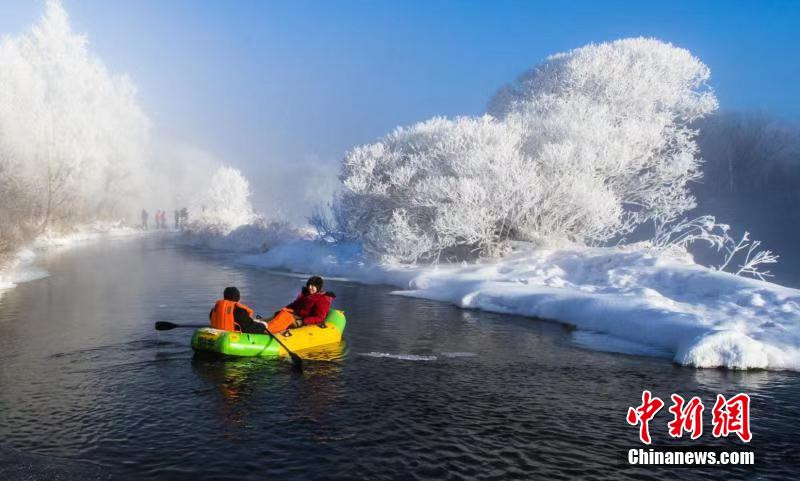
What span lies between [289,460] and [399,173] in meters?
23.6

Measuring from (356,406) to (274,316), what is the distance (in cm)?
481

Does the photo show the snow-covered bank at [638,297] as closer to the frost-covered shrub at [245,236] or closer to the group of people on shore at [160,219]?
the frost-covered shrub at [245,236]

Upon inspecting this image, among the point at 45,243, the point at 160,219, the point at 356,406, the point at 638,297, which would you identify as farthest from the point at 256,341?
the point at 160,219

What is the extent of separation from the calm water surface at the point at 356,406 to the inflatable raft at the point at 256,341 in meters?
0.33

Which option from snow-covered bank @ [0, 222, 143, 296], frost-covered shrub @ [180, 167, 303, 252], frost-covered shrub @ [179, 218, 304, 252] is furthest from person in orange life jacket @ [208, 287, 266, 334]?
frost-covered shrub @ [180, 167, 303, 252]

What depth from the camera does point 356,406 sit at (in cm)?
1017

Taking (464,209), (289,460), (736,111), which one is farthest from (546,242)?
(736,111)

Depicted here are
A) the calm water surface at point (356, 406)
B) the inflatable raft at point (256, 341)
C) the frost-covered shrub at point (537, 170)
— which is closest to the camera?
the calm water surface at point (356, 406)

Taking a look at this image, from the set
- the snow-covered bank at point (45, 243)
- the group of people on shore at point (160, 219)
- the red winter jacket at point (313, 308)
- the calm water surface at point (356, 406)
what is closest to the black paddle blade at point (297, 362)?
the calm water surface at point (356, 406)

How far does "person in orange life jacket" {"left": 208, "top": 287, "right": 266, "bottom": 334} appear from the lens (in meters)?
13.0

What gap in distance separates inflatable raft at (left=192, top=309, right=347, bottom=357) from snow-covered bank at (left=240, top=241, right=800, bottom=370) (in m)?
7.79

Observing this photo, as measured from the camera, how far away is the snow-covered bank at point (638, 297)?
13.6 m

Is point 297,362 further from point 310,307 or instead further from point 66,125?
point 66,125

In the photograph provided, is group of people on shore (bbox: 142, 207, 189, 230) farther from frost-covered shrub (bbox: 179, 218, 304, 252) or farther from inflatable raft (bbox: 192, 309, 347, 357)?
inflatable raft (bbox: 192, 309, 347, 357)
